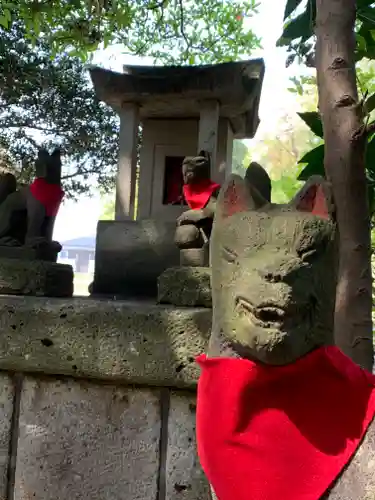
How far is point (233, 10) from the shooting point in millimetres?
5660

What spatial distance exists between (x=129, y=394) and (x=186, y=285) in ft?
1.33

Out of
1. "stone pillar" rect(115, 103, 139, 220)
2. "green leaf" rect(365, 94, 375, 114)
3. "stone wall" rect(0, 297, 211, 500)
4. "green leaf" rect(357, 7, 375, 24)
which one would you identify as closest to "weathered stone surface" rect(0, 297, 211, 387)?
"stone wall" rect(0, 297, 211, 500)

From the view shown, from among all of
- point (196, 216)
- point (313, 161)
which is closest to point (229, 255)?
point (313, 161)

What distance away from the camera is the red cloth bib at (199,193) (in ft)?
6.99

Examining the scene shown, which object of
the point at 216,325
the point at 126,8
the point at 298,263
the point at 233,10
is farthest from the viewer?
the point at 233,10

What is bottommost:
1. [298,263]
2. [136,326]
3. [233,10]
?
[136,326]

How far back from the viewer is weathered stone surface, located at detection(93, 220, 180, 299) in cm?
254

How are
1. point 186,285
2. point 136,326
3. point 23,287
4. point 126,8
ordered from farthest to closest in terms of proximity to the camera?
1. point 126,8
2. point 23,287
3. point 186,285
4. point 136,326

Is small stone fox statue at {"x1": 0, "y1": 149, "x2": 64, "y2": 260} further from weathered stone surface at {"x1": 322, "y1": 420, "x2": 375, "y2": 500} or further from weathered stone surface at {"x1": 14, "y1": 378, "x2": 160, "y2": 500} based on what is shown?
weathered stone surface at {"x1": 322, "y1": 420, "x2": 375, "y2": 500}

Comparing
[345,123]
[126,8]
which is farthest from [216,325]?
[126,8]

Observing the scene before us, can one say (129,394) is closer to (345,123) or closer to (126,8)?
(345,123)

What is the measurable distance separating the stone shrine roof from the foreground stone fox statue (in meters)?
2.22

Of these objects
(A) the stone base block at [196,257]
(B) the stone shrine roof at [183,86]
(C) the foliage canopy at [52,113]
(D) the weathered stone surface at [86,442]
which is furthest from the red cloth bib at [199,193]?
(C) the foliage canopy at [52,113]

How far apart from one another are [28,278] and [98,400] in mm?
541
